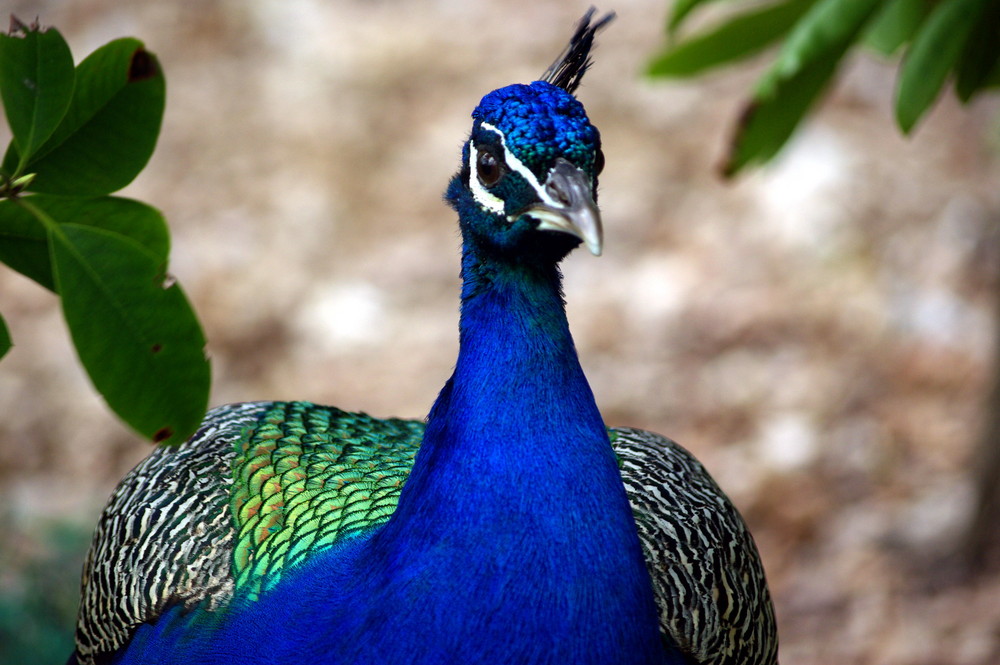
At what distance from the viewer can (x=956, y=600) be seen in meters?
3.26

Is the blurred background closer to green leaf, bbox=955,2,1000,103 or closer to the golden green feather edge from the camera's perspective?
the golden green feather edge

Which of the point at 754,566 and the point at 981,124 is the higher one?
the point at 981,124

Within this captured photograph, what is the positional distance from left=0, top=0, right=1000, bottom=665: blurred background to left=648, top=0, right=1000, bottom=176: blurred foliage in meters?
1.30

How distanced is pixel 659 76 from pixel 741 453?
1610mm

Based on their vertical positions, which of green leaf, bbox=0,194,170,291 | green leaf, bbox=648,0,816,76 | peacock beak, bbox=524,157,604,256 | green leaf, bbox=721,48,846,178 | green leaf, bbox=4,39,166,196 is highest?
green leaf, bbox=648,0,816,76

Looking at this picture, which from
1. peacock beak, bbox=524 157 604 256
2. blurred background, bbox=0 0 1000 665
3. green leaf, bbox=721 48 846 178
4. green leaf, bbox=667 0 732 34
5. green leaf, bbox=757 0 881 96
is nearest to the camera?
peacock beak, bbox=524 157 604 256

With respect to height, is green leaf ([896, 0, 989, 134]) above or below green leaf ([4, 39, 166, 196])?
above

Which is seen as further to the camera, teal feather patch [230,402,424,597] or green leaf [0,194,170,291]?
teal feather patch [230,402,424,597]

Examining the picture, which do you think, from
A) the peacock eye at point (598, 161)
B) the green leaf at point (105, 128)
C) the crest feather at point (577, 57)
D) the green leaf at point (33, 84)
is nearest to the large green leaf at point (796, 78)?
the crest feather at point (577, 57)

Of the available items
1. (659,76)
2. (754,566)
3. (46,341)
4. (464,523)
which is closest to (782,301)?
(659,76)

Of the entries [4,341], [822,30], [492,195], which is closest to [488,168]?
[492,195]

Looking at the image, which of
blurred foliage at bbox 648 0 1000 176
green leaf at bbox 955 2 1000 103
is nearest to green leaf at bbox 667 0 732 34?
blurred foliage at bbox 648 0 1000 176

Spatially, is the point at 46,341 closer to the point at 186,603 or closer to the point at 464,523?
the point at 186,603

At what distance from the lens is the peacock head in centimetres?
137
